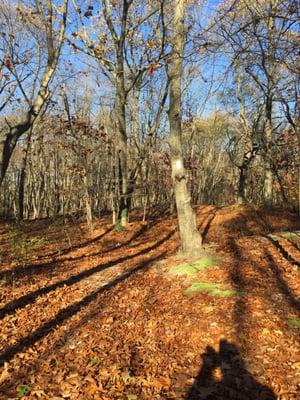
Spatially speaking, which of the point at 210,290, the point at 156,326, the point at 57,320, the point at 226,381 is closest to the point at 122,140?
the point at 210,290

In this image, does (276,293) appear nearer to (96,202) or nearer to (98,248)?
(98,248)

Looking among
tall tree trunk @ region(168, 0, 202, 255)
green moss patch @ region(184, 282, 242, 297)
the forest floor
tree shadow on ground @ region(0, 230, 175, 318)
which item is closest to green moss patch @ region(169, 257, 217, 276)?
the forest floor

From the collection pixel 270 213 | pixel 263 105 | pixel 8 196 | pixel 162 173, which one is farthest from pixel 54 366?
pixel 8 196

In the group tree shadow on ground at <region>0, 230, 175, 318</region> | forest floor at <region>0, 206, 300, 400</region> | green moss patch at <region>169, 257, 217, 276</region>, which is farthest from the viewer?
green moss patch at <region>169, 257, 217, 276</region>

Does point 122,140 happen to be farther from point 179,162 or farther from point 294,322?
point 294,322

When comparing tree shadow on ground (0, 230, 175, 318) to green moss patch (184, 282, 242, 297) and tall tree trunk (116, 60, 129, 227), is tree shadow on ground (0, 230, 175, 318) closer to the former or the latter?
green moss patch (184, 282, 242, 297)

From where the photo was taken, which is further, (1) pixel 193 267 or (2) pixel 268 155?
(2) pixel 268 155

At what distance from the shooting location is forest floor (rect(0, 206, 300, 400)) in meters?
4.09

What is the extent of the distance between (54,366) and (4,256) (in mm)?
7591

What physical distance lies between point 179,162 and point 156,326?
12.2ft

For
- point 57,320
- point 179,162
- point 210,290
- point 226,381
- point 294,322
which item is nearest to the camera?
point 226,381

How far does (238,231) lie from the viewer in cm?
1274

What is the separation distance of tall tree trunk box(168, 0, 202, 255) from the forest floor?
503 millimetres

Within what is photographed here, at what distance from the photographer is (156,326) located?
545 cm
